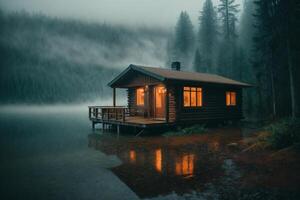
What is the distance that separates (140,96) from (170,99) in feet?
13.0

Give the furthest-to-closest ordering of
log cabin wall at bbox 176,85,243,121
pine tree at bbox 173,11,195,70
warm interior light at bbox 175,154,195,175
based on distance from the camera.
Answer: pine tree at bbox 173,11,195,70 → log cabin wall at bbox 176,85,243,121 → warm interior light at bbox 175,154,195,175

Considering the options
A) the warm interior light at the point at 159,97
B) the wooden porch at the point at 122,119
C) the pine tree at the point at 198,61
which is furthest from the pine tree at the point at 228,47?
the wooden porch at the point at 122,119

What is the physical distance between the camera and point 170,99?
1702cm

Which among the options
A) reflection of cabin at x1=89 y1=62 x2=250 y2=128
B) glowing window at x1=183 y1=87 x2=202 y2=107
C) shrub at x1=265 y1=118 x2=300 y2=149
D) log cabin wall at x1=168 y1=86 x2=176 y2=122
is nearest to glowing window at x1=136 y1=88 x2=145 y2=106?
reflection of cabin at x1=89 y1=62 x2=250 y2=128

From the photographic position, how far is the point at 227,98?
20.9 meters

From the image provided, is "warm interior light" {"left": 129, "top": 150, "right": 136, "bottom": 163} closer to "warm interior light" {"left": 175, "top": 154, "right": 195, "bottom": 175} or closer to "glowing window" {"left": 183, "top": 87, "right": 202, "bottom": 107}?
"warm interior light" {"left": 175, "top": 154, "right": 195, "bottom": 175}

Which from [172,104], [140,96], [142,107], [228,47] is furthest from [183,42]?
[172,104]

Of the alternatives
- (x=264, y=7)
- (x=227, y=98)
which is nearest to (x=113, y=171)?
→ (x=227, y=98)

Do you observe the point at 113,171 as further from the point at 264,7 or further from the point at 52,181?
the point at 264,7

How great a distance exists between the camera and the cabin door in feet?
58.3

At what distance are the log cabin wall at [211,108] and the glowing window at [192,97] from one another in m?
0.30

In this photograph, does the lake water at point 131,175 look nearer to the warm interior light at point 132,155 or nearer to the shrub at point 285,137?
the warm interior light at point 132,155

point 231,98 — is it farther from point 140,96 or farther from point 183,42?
point 183,42

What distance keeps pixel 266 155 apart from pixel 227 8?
165ft
